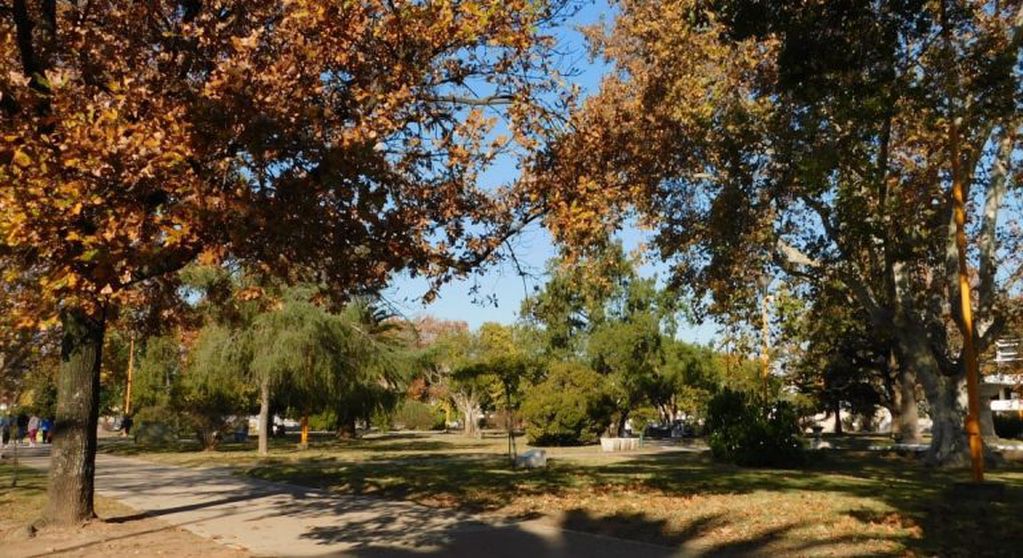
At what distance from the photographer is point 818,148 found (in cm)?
1371

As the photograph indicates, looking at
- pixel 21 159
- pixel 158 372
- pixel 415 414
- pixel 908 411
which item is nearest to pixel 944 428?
pixel 908 411

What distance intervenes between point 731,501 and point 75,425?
9.34 meters

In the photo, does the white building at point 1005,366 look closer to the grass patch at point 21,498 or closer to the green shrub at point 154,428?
the grass patch at point 21,498

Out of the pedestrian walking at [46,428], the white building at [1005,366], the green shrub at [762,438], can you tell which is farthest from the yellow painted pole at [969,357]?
the pedestrian walking at [46,428]

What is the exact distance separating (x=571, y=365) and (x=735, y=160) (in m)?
24.9

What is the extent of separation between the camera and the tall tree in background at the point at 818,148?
11.2m

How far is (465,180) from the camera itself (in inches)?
458

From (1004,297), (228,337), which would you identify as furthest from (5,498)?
(1004,297)

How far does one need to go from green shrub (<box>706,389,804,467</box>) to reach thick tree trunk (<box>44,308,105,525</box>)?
16.6 m

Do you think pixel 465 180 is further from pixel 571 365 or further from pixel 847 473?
pixel 571 365

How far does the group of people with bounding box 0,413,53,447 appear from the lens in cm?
3812

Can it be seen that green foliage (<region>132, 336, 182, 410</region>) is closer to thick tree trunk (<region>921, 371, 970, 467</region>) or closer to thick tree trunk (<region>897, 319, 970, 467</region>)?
thick tree trunk (<region>897, 319, 970, 467</region>)

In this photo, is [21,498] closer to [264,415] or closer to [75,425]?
[75,425]

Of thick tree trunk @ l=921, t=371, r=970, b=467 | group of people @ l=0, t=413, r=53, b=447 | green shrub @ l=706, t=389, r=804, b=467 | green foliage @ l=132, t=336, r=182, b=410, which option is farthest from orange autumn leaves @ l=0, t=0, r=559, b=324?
group of people @ l=0, t=413, r=53, b=447
